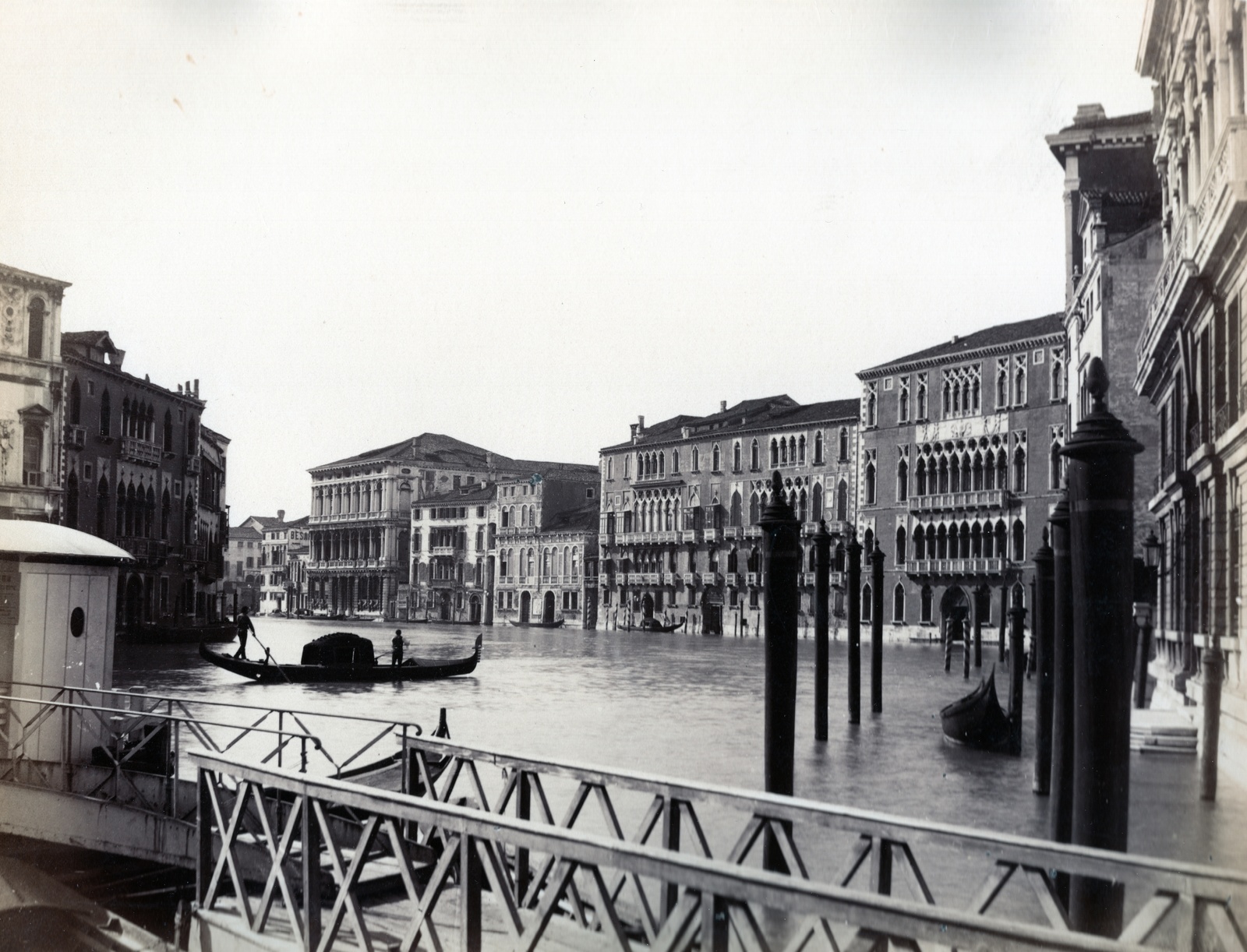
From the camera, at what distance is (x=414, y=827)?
5938 mm

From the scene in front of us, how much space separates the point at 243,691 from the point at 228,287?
29.3ft

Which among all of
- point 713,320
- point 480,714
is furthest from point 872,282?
point 480,714

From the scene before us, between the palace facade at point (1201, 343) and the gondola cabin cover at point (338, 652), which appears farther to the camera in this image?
the gondola cabin cover at point (338, 652)

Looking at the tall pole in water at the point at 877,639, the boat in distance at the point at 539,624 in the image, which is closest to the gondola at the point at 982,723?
the tall pole in water at the point at 877,639

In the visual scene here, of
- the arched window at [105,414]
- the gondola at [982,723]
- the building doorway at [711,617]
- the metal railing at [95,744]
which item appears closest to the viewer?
the metal railing at [95,744]

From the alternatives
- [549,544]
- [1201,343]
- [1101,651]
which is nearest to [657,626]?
[549,544]

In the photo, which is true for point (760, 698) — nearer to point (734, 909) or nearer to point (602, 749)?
point (602, 749)

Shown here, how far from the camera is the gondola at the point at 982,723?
9.44 metres

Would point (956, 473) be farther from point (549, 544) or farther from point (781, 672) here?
point (549, 544)

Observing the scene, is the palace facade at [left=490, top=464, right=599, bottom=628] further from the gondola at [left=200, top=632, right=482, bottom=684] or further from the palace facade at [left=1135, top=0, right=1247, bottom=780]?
the palace facade at [left=1135, top=0, right=1247, bottom=780]

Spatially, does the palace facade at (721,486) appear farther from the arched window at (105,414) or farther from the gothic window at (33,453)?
→ the gothic window at (33,453)

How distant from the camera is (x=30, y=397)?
27.9ft

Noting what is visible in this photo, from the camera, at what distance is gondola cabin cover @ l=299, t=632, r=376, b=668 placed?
1802 cm

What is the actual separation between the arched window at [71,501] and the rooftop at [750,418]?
11909 millimetres
